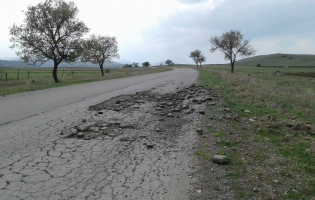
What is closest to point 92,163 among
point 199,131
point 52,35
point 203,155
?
point 203,155

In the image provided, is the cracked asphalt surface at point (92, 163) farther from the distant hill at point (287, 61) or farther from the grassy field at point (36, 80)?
the distant hill at point (287, 61)

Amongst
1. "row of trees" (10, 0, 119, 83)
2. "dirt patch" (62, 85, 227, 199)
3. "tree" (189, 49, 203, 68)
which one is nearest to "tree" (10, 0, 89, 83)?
"row of trees" (10, 0, 119, 83)

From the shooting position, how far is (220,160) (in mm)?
4043

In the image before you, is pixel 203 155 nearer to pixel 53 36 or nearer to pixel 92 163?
pixel 92 163

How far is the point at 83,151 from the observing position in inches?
181

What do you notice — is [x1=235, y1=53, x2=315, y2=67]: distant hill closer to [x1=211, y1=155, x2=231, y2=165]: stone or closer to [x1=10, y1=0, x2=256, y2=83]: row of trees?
[x1=10, y1=0, x2=256, y2=83]: row of trees

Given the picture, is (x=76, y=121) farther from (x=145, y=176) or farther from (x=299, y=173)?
(x=299, y=173)

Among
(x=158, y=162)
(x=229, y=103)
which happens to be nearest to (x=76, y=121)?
(x=158, y=162)

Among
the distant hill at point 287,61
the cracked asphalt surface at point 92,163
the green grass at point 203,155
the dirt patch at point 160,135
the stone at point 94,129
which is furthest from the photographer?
the distant hill at point 287,61

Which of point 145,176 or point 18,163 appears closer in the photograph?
point 145,176

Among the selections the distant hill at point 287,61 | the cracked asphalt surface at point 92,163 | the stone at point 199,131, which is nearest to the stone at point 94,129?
the cracked asphalt surface at point 92,163

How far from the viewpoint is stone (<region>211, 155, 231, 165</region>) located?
4035 mm

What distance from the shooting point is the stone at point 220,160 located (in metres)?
4.04

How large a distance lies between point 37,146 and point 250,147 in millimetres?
4321
